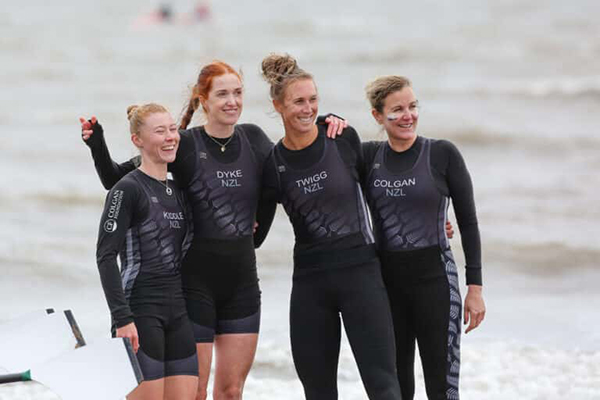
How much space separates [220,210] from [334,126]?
24.7 inches

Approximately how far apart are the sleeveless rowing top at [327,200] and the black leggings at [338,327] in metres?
0.17

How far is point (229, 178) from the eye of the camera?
434cm

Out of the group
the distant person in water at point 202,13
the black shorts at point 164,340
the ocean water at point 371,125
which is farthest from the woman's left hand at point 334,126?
the distant person in water at point 202,13

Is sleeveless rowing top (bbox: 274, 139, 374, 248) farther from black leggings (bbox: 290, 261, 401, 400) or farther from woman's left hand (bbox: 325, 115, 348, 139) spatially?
black leggings (bbox: 290, 261, 401, 400)

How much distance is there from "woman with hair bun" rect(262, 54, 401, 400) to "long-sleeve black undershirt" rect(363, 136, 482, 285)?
9.1 inches

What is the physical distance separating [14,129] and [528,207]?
11.0 meters

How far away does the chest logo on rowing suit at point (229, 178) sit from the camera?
14.2 feet

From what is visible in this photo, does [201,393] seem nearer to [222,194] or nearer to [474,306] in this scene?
[222,194]

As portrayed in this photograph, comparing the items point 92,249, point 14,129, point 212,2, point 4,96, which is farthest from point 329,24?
point 92,249

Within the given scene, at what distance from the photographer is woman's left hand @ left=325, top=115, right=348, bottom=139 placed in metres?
4.28

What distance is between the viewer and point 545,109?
20.8 metres

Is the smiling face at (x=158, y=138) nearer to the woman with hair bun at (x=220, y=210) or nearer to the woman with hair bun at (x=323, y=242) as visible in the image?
the woman with hair bun at (x=220, y=210)

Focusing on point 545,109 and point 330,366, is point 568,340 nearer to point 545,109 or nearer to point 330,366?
point 330,366

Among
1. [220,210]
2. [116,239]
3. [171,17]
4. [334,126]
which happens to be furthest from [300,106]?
[171,17]
